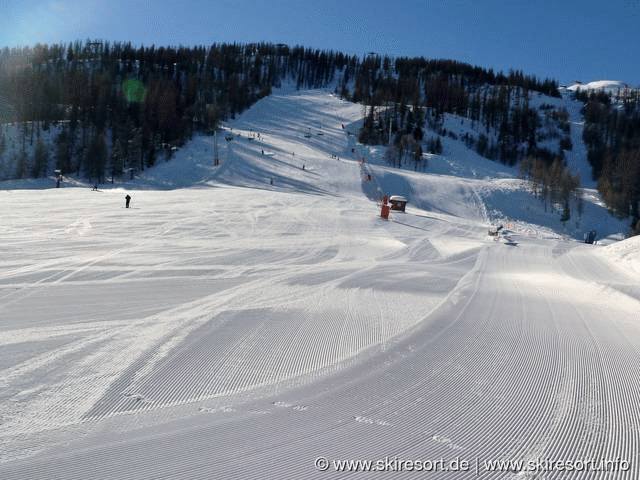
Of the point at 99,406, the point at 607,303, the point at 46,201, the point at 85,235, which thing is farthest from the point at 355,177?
the point at 99,406

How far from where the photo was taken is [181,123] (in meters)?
67.4

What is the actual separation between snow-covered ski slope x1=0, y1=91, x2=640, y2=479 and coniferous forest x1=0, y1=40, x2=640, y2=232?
50599 millimetres

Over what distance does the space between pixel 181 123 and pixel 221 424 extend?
232ft

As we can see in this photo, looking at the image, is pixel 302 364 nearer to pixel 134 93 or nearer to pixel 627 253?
pixel 627 253

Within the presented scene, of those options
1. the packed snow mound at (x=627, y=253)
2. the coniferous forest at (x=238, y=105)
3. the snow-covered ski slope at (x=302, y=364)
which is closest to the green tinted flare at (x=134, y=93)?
the coniferous forest at (x=238, y=105)

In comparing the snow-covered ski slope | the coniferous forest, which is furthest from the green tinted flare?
the snow-covered ski slope

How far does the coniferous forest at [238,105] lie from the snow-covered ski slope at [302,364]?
50.6 m

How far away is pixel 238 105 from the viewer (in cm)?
9775

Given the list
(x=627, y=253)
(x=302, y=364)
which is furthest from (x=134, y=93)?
(x=302, y=364)

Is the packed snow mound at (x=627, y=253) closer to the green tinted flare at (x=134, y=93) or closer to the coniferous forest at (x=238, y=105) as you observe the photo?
the coniferous forest at (x=238, y=105)

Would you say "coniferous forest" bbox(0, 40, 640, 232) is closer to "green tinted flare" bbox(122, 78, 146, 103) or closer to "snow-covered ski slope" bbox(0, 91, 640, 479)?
"green tinted flare" bbox(122, 78, 146, 103)

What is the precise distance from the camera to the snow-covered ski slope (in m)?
2.76

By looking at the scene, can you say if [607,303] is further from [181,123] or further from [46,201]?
[181,123]

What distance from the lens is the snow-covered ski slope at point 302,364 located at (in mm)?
2764
